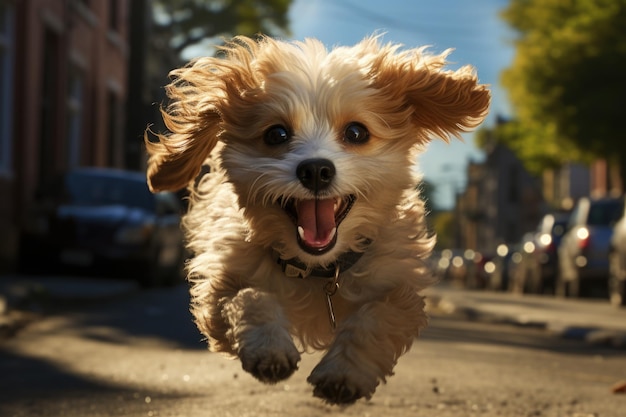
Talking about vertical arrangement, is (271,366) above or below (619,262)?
above

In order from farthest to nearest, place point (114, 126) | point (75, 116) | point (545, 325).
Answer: point (114, 126) < point (75, 116) < point (545, 325)

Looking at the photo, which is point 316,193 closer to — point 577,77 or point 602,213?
point 602,213

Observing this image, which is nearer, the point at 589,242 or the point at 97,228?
the point at 97,228

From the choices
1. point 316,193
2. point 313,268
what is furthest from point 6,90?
point 316,193

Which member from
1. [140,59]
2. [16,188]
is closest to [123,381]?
[16,188]

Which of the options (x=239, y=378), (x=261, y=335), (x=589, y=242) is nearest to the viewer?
(x=261, y=335)

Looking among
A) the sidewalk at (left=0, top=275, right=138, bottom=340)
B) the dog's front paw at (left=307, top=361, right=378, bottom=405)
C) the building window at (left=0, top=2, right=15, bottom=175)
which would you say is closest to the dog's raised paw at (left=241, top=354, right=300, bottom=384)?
the dog's front paw at (left=307, top=361, right=378, bottom=405)

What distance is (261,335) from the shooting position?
432 cm

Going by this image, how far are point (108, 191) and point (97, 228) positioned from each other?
0.94 m

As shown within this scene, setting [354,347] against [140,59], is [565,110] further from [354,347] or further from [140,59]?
[354,347]

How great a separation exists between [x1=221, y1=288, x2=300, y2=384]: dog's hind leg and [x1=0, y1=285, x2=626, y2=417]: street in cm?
105

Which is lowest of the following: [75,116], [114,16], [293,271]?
[293,271]

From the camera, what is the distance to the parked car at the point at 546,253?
73.6ft

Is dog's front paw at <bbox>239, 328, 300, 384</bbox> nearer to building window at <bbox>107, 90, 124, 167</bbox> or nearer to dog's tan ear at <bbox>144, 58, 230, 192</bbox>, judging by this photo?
dog's tan ear at <bbox>144, 58, 230, 192</bbox>
